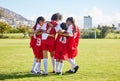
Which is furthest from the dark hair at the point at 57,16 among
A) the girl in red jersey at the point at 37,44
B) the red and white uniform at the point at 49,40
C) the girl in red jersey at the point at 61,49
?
the girl in red jersey at the point at 37,44

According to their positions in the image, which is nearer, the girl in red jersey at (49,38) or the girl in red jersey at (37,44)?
the girl in red jersey at (49,38)

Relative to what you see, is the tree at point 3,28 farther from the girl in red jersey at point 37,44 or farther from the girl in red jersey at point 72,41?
the girl in red jersey at point 72,41

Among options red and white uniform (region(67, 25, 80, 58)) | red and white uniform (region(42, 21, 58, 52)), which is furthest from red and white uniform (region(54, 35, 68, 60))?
red and white uniform (region(42, 21, 58, 52))

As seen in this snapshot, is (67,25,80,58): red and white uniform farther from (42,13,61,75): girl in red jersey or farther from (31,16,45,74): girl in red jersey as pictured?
(31,16,45,74): girl in red jersey

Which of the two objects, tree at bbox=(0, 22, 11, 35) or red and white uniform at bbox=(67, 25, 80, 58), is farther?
tree at bbox=(0, 22, 11, 35)

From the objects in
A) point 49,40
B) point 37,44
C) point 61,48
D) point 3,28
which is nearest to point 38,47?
point 37,44

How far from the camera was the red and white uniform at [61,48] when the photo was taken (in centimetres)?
1158

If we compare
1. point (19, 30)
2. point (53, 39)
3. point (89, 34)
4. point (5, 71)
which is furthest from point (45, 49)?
point (19, 30)

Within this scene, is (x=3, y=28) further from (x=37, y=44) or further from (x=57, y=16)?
(x=57, y=16)

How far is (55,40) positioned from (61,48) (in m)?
0.34

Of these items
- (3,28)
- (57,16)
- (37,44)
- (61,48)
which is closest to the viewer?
(57,16)

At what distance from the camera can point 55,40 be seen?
38.3 feet

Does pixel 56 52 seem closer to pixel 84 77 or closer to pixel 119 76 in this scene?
pixel 84 77

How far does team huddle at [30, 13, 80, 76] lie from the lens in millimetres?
11359
